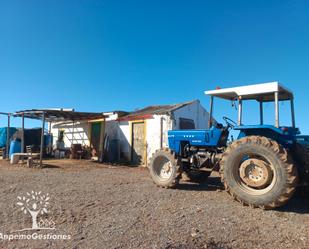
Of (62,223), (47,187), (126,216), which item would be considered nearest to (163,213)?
(126,216)

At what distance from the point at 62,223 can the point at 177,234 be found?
1.72 metres

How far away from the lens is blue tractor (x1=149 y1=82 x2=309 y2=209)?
15.2ft

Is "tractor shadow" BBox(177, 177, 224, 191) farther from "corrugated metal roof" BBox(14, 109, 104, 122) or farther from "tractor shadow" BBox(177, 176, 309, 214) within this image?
"corrugated metal roof" BBox(14, 109, 104, 122)

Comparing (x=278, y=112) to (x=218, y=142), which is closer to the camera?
(x=278, y=112)

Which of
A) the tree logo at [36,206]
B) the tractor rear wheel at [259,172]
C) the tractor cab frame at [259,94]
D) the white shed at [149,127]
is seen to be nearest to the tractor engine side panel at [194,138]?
the tractor cab frame at [259,94]

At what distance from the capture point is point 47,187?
261 inches

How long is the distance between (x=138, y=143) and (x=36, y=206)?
9206mm

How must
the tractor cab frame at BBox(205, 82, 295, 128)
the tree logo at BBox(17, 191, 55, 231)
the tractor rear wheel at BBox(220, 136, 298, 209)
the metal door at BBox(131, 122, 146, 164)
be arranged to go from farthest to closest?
the metal door at BBox(131, 122, 146, 164), the tractor cab frame at BBox(205, 82, 295, 128), the tractor rear wheel at BBox(220, 136, 298, 209), the tree logo at BBox(17, 191, 55, 231)

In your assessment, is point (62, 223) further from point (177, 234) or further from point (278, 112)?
point (278, 112)

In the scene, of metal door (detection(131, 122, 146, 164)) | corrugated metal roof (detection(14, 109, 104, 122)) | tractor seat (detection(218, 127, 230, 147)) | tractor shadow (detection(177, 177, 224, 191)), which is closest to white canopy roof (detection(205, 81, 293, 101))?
tractor seat (detection(218, 127, 230, 147))

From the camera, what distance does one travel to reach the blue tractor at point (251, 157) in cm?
462

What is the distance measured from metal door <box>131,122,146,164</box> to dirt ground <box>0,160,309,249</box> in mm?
7440

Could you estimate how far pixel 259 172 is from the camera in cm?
502

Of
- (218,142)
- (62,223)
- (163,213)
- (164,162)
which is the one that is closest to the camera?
(62,223)
